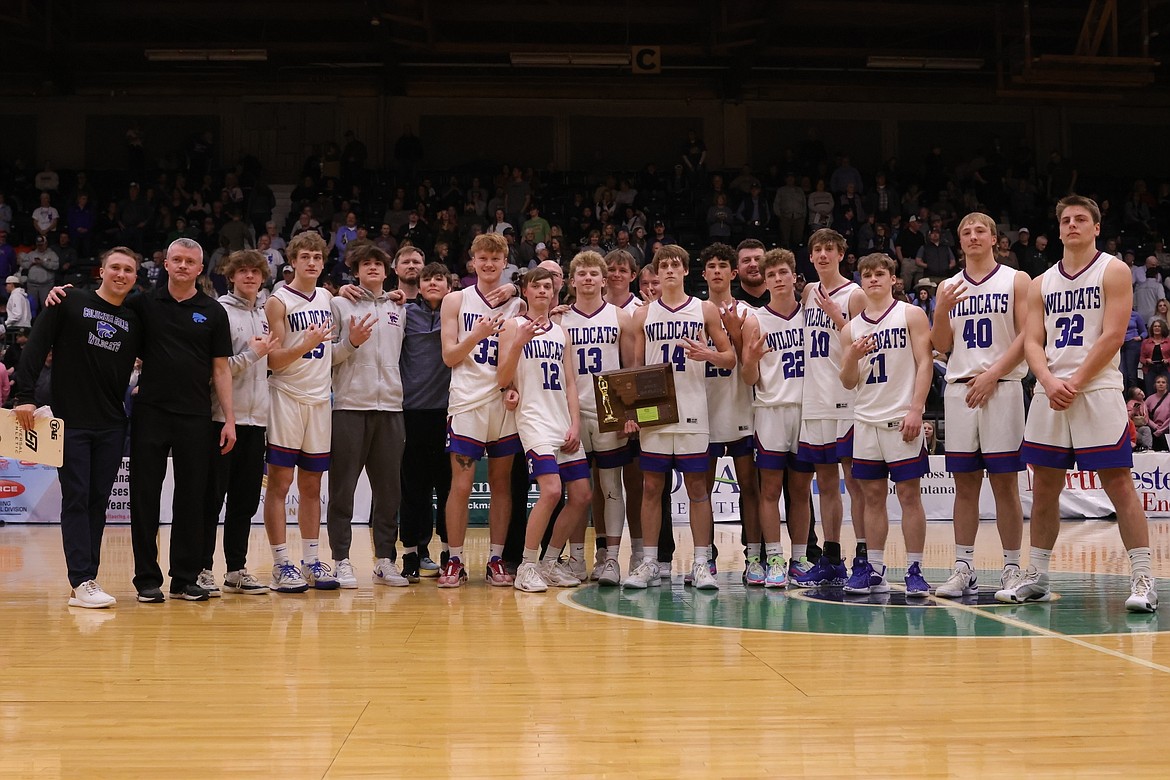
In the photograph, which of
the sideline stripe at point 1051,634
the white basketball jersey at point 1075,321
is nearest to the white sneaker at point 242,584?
the sideline stripe at point 1051,634

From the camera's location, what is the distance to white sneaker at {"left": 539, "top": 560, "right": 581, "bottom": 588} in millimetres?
7258

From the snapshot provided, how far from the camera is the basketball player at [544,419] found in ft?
22.8

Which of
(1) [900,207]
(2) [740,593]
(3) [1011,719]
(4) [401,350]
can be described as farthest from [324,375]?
(1) [900,207]

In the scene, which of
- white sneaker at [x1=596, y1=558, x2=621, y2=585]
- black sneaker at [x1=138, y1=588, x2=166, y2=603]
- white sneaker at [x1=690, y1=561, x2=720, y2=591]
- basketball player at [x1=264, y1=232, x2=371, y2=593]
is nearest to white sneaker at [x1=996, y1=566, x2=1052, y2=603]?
white sneaker at [x1=690, y1=561, x2=720, y2=591]

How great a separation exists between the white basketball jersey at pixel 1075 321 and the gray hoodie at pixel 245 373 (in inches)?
187

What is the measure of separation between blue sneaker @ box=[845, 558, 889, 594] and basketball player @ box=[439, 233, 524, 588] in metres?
2.21

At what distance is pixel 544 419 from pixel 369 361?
1279mm

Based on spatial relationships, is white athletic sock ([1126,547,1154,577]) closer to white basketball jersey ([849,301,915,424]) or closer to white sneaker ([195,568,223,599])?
white basketball jersey ([849,301,915,424])

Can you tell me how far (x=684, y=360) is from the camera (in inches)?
282

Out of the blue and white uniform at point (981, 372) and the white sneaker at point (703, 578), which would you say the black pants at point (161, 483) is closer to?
the white sneaker at point (703, 578)

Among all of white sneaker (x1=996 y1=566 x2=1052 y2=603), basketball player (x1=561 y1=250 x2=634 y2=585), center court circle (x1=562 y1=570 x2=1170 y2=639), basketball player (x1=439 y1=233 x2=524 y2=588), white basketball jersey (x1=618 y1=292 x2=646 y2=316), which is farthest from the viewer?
white basketball jersey (x1=618 y1=292 x2=646 y2=316)

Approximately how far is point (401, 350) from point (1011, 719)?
16.8ft

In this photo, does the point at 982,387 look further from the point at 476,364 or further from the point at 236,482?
the point at 236,482

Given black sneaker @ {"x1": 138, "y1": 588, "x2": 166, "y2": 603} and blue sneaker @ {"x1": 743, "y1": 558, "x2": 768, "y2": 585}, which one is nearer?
black sneaker @ {"x1": 138, "y1": 588, "x2": 166, "y2": 603}
